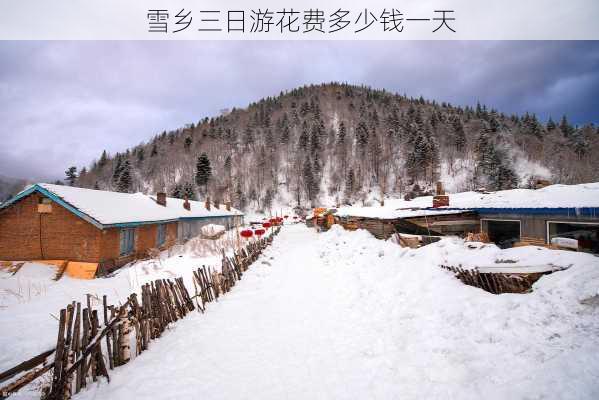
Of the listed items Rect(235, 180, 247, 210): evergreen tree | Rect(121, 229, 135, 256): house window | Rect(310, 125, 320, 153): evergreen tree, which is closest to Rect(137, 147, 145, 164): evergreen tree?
Rect(235, 180, 247, 210): evergreen tree

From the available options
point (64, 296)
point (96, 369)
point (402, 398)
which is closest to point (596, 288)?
point (402, 398)

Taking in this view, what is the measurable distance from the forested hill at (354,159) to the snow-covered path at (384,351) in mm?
53979

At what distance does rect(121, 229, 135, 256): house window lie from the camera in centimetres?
1556

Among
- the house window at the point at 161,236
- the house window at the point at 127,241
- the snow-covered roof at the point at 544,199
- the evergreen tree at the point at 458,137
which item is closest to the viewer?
the snow-covered roof at the point at 544,199

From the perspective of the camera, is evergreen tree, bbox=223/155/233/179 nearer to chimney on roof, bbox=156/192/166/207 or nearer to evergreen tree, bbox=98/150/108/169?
evergreen tree, bbox=98/150/108/169

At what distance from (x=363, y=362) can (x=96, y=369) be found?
15.4 feet

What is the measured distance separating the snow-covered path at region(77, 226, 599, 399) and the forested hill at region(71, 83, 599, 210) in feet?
177

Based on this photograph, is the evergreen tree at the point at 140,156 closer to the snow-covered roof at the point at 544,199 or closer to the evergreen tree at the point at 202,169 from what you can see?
the evergreen tree at the point at 202,169

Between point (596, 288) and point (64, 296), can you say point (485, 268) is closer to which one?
point (596, 288)

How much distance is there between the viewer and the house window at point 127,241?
613 inches

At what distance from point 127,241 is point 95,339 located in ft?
45.7

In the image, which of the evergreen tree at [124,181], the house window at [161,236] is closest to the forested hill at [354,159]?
the evergreen tree at [124,181]

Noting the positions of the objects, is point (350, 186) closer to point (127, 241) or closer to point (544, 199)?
point (544, 199)

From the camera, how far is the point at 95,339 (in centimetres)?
427
